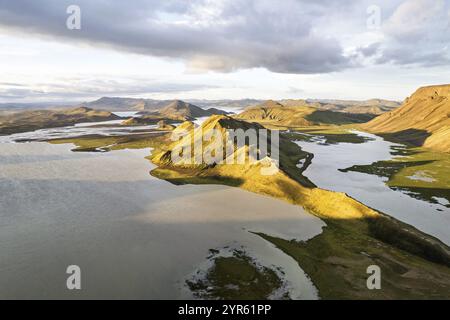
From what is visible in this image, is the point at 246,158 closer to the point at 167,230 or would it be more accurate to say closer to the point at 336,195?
the point at 336,195

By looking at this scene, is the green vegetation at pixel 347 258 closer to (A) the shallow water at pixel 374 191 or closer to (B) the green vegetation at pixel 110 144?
(A) the shallow water at pixel 374 191

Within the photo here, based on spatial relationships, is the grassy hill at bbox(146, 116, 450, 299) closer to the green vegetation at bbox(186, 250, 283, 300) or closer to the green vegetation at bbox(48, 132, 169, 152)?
the green vegetation at bbox(186, 250, 283, 300)

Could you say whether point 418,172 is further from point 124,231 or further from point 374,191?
point 124,231

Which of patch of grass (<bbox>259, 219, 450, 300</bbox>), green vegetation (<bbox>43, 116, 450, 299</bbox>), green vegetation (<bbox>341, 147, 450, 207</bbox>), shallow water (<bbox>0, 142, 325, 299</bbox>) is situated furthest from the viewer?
green vegetation (<bbox>341, 147, 450, 207</bbox>)

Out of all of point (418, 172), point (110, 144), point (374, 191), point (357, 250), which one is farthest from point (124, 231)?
point (110, 144)
